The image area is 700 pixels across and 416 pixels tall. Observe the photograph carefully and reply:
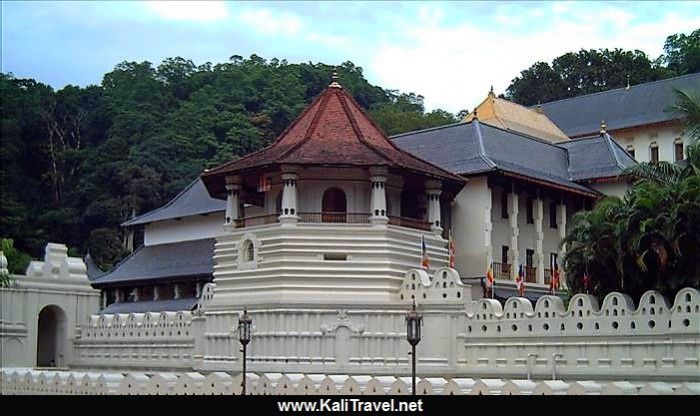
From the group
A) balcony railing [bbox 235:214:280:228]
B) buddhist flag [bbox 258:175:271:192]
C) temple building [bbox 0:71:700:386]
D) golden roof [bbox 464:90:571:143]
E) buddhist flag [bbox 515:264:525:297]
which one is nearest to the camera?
temple building [bbox 0:71:700:386]

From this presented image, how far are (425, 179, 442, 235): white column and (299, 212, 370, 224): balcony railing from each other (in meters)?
2.57

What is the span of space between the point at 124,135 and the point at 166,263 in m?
34.1

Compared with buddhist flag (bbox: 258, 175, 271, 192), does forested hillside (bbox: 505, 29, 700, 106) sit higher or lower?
higher

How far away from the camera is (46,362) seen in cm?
3831

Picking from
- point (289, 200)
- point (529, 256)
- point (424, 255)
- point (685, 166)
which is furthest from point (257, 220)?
point (685, 166)

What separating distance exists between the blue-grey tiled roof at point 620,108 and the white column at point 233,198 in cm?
2420

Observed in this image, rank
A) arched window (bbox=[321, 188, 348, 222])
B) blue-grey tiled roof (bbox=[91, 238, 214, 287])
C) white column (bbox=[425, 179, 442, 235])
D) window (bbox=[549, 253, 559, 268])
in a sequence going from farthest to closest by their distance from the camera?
blue-grey tiled roof (bbox=[91, 238, 214, 287]) → window (bbox=[549, 253, 559, 268]) → white column (bbox=[425, 179, 442, 235]) → arched window (bbox=[321, 188, 348, 222])

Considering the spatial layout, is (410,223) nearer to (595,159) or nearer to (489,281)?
(489,281)

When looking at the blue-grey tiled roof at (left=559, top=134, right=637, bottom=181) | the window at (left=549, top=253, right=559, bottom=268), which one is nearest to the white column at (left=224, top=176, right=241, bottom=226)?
the window at (left=549, top=253, right=559, bottom=268)

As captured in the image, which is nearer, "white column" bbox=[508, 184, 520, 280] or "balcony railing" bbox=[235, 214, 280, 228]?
"balcony railing" bbox=[235, 214, 280, 228]

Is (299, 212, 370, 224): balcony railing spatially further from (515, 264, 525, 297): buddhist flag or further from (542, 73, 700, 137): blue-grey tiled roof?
(542, 73, 700, 137): blue-grey tiled roof

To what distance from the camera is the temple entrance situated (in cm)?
3744
